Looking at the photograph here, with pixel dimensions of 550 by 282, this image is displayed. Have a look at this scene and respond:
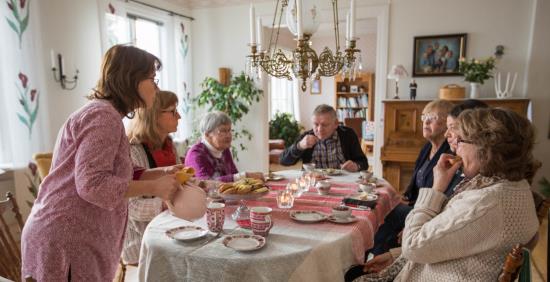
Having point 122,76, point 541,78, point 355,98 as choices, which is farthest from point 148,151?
point 355,98

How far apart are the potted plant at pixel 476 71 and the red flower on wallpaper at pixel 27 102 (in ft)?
13.3

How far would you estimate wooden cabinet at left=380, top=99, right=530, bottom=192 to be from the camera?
12.6ft

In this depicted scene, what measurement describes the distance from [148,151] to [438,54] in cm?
341

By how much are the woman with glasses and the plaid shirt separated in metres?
1.22

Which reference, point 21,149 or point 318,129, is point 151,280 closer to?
point 318,129

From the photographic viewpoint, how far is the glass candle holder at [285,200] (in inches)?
67.3

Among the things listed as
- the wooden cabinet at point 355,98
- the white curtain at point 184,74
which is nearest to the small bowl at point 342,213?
the white curtain at point 184,74

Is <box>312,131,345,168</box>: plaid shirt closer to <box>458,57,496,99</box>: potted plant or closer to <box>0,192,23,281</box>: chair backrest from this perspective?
<box>458,57,496,99</box>: potted plant

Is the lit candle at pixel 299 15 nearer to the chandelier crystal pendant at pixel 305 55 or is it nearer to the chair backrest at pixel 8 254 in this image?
the chandelier crystal pendant at pixel 305 55

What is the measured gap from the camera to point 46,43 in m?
3.03

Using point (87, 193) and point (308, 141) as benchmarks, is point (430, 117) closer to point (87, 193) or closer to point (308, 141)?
point (308, 141)

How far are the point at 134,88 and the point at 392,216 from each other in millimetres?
1769

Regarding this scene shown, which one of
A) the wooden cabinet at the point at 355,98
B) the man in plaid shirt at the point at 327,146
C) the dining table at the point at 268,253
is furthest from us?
the wooden cabinet at the point at 355,98

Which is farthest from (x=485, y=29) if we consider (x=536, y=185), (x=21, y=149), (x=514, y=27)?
(x=21, y=149)
